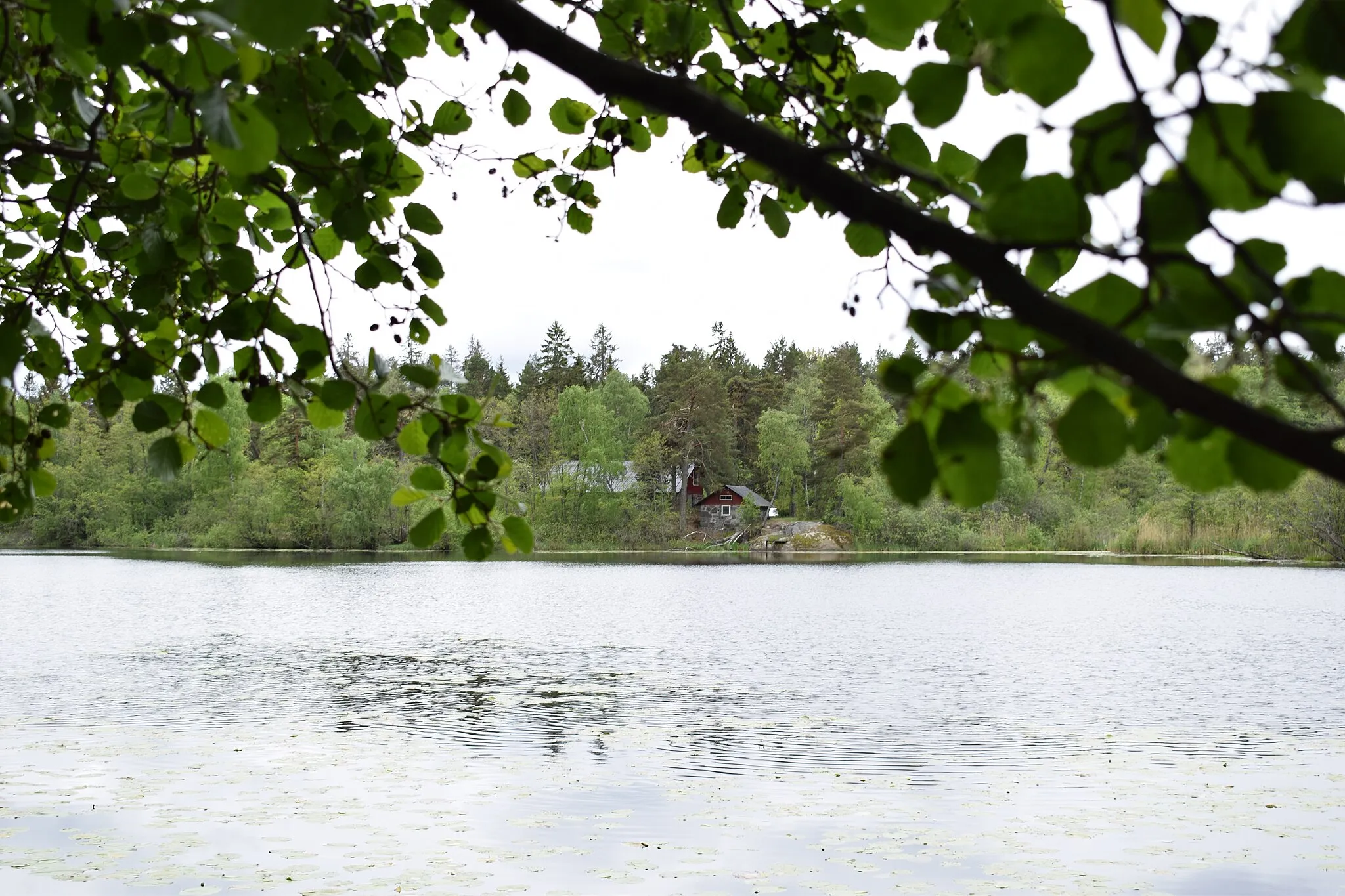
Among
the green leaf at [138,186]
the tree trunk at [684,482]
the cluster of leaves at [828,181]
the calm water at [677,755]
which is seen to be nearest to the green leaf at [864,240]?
the cluster of leaves at [828,181]

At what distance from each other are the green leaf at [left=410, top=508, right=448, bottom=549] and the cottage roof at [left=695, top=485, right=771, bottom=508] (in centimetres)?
5734

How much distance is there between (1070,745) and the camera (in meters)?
10.4

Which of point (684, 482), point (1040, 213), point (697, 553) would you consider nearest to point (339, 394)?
point (1040, 213)

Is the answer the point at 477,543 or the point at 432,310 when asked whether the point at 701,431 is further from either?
the point at 477,543

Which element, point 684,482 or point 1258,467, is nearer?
point 1258,467

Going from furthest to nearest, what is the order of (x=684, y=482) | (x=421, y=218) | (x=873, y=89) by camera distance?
(x=684, y=482) → (x=421, y=218) → (x=873, y=89)

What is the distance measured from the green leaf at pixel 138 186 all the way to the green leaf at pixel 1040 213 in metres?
1.62

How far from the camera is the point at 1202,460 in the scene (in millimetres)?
826

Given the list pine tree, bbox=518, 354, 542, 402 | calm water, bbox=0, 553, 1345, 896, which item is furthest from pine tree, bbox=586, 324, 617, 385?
calm water, bbox=0, 553, 1345, 896

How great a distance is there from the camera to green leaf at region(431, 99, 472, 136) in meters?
2.16

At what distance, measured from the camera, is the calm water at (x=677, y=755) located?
7.01 meters

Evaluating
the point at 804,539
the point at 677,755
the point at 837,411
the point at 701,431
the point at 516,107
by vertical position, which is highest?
the point at 837,411

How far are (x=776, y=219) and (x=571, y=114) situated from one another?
48 centimetres

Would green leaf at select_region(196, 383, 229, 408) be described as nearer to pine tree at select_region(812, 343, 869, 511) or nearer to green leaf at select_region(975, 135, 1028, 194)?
green leaf at select_region(975, 135, 1028, 194)
